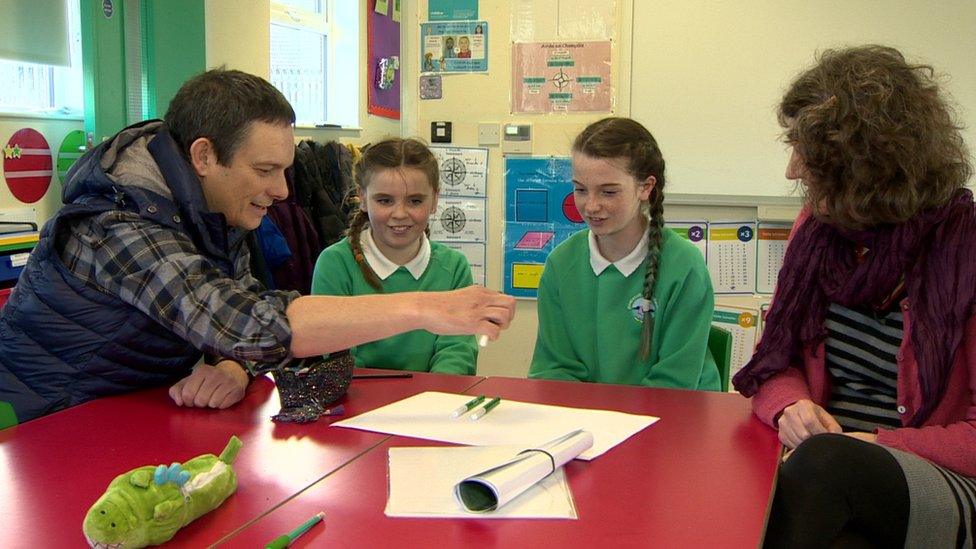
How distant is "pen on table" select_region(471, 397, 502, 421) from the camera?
4.80 ft

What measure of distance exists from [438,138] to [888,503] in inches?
119

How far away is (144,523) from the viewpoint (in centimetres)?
94

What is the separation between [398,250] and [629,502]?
136 centimetres

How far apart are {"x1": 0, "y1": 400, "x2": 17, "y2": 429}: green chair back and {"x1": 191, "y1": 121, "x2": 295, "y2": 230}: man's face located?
19.9 inches

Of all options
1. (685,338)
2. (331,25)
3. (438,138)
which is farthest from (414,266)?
(331,25)

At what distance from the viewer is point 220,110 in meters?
1.65

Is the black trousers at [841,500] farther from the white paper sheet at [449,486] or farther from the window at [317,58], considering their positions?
the window at [317,58]

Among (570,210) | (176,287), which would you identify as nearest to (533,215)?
(570,210)

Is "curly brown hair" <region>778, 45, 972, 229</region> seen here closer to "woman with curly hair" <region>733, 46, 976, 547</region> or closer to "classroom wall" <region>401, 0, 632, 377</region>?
"woman with curly hair" <region>733, 46, 976, 547</region>

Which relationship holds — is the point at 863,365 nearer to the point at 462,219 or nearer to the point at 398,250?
the point at 398,250

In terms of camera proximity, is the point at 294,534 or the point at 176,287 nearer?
the point at 294,534

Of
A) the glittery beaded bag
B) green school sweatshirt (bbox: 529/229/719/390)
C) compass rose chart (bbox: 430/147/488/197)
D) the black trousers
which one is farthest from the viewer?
compass rose chart (bbox: 430/147/488/197)

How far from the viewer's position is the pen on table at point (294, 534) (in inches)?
36.9

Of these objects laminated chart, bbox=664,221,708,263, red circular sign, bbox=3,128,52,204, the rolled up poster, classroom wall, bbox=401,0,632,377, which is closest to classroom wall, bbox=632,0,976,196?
laminated chart, bbox=664,221,708,263
